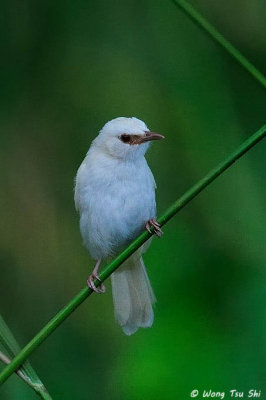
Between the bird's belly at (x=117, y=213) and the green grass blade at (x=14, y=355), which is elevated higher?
the bird's belly at (x=117, y=213)

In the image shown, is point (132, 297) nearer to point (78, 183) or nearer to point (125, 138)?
point (78, 183)

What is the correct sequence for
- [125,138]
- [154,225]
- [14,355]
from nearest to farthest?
1. [14,355]
2. [154,225]
3. [125,138]

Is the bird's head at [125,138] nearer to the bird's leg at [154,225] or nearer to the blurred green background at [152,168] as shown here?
the bird's leg at [154,225]

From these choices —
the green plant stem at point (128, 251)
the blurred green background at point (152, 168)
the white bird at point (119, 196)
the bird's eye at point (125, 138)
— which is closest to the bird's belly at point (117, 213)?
the white bird at point (119, 196)

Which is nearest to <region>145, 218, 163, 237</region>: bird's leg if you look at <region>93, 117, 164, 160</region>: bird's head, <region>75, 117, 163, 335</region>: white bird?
<region>75, 117, 163, 335</region>: white bird

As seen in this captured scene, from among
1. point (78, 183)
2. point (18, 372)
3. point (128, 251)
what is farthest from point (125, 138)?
point (18, 372)

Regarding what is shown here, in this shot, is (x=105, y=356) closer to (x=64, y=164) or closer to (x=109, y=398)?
(x=109, y=398)

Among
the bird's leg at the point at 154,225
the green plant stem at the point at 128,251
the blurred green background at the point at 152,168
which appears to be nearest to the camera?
the green plant stem at the point at 128,251
